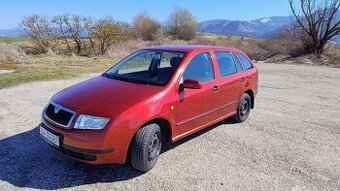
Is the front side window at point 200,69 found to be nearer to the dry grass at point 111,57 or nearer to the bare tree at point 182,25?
the dry grass at point 111,57

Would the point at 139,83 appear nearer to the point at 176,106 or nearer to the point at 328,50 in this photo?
the point at 176,106

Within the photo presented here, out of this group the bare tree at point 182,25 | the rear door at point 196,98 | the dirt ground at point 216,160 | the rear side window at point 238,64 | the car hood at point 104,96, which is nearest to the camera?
the car hood at point 104,96

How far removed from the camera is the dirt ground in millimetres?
4078

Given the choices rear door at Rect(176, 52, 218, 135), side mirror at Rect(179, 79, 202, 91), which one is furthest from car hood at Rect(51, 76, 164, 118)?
rear door at Rect(176, 52, 218, 135)

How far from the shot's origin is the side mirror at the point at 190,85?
15.0 feet

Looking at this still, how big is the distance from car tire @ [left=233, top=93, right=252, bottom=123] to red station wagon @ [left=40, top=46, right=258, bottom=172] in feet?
1.13

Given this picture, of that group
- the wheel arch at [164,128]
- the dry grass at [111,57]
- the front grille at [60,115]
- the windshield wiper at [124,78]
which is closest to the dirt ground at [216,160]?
the wheel arch at [164,128]

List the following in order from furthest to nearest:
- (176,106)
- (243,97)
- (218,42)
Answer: (218,42)
(243,97)
(176,106)

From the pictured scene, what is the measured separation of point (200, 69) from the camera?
5.22m

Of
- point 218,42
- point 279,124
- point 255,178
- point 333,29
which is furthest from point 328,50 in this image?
point 255,178

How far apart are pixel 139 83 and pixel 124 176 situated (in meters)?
1.31

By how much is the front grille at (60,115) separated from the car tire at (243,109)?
3518 mm

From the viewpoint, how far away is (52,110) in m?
4.35

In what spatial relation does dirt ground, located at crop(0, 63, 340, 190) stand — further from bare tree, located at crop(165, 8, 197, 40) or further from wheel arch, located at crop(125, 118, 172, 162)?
bare tree, located at crop(165, 8, 197, 40)
